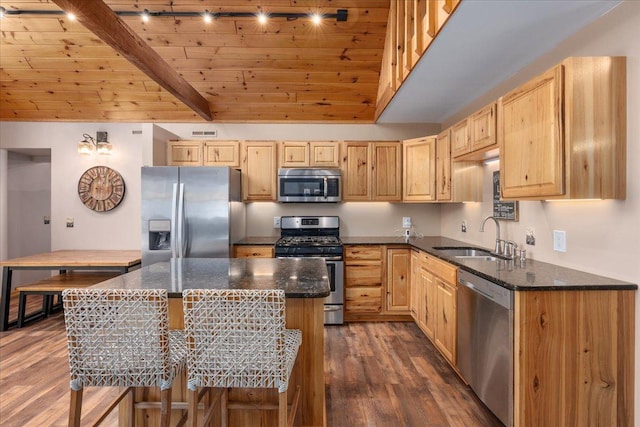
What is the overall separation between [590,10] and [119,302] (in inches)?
114

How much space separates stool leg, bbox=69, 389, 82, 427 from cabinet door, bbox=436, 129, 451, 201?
133 inches

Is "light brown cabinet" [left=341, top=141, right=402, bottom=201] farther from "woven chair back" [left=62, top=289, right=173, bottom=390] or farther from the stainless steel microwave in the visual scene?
"woven chair back" [left=62, top=289, right=173, bottom=390]

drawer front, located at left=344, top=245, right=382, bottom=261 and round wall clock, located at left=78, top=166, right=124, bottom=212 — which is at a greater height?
round wall clock, located at left=78, top=166, right=124, bottom=212

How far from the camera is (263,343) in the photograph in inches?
57.6

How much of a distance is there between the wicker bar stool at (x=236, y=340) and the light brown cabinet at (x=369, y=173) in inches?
121

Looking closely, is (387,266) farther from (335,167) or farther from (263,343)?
(263,343)

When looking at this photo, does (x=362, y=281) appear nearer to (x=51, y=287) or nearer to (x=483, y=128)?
(x=483, y=128)

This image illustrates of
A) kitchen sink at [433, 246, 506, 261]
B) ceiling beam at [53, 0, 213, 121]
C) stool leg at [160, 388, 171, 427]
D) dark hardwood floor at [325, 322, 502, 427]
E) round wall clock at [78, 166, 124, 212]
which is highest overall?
ceiling beam at [53, 0, 213, 121]

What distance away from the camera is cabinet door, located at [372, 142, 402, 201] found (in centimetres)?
440

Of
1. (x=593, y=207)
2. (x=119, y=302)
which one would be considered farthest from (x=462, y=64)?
(x=119, y=302)

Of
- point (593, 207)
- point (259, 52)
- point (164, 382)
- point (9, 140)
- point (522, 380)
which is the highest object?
point (259, 52)

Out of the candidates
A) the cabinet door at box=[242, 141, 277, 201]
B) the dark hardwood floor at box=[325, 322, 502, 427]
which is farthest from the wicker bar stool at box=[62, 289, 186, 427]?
the cabinet door at box=[242, 141, 277, 201]

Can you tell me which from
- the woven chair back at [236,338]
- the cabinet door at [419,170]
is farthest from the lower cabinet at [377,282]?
the woven chair back at [236,338]

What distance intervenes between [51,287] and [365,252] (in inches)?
141
